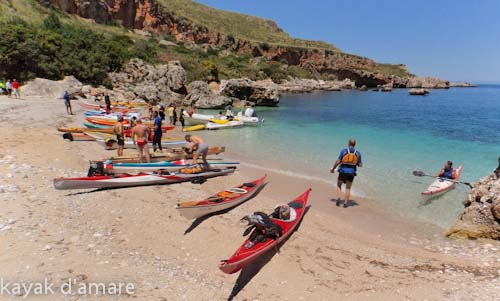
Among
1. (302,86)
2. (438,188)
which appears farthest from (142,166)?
(302,86)

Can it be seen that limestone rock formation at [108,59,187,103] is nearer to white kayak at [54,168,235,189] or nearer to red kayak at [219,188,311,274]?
white kayak at [54,168,235,189]

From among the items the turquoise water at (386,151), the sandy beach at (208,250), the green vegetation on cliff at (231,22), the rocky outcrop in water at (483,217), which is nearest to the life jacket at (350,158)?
the sandy beach at (208,250)

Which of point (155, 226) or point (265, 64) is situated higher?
point (265, 64)

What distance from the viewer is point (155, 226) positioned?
721 centimetres

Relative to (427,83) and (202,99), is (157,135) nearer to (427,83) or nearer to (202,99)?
(202,99)

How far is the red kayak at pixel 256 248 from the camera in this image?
200 inches

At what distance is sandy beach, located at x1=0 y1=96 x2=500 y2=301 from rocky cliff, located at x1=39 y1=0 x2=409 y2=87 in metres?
62.2

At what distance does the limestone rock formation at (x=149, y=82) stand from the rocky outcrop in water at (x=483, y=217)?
107 ft

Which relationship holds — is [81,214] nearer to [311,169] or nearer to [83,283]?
[83,283]

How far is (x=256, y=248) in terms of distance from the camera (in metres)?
5.80

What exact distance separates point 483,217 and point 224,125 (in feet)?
62.8

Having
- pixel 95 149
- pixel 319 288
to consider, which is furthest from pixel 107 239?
pixel 95 149

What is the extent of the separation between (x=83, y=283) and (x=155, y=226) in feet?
7.75

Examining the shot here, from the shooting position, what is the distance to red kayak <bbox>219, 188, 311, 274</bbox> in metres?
5.07
